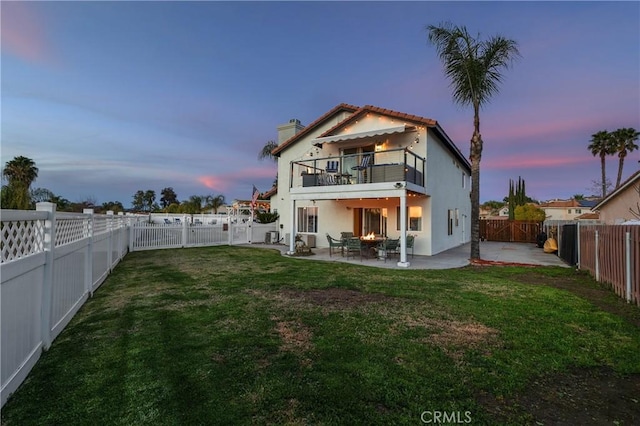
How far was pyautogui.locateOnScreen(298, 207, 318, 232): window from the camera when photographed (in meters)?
19.5

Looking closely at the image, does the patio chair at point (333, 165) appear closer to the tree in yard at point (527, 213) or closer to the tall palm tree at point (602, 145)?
the tree in yard at point (527, 213)

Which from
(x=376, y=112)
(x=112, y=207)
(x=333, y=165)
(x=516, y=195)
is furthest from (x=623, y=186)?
(x=112, y=207)

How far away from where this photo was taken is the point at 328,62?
21281 millimetres

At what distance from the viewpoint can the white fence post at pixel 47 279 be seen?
3988 millimetres

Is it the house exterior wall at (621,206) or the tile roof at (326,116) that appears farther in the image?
the tile roof at (326,116)

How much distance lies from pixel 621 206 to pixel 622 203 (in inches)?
9.8

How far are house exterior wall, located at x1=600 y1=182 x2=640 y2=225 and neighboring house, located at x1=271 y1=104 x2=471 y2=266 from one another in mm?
9380

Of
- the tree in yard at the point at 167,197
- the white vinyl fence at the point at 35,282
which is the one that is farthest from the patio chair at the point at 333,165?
the tree in yard at the point at 167,197

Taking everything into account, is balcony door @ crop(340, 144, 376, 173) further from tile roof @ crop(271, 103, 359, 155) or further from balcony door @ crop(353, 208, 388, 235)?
tile roof @ crop(271, 103, 359, 155)

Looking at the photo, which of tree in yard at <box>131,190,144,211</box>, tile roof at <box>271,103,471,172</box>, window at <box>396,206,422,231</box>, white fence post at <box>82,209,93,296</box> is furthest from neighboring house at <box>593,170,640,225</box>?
tree in yard at <box>131,190,144,211</box>

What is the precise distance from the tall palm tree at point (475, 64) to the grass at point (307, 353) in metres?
7.08

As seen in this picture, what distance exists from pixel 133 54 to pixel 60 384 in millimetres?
17306

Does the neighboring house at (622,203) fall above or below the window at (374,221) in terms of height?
above

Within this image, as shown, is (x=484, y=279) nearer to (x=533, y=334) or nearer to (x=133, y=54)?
(x=533, y=334)
